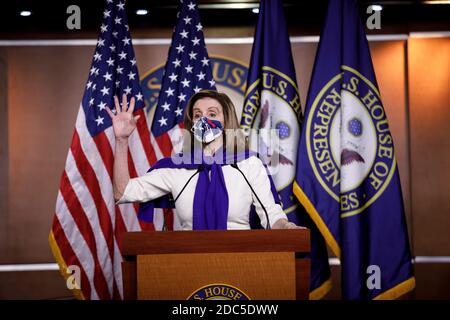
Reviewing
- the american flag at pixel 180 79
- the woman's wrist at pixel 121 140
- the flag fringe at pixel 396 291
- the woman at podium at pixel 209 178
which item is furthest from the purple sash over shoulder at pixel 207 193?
the flag fringe at pixel 396 291

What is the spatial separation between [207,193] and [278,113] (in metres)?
1.27

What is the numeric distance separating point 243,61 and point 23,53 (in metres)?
1.77

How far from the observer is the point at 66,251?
3906mm

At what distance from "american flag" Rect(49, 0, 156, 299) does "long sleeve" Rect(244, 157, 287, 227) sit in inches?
54.4

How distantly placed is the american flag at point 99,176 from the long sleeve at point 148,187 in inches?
44.9

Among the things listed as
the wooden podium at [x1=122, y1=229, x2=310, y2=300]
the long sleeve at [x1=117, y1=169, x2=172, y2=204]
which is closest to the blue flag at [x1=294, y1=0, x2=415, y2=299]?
the long sleeve at [x1=117, y1=169, x2=172, y2=204]

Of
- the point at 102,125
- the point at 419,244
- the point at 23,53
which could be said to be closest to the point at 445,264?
the point at 419,244

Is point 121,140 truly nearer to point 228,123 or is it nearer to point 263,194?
point 228,123

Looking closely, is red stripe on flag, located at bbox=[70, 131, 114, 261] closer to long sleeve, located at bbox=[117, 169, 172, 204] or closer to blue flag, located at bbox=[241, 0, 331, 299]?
blue flag, located at bbox=[241, 0, 331, 299]

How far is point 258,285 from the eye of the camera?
2275mm

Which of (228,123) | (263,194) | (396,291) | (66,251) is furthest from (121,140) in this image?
(396,291)

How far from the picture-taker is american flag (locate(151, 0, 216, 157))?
4141mm

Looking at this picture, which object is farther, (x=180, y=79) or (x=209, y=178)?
(x=180, y=79)

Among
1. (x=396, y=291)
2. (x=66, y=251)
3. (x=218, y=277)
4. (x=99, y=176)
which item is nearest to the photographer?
(x=218, y=277)
